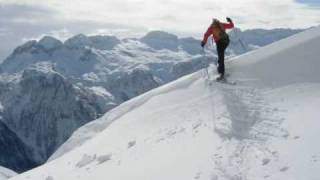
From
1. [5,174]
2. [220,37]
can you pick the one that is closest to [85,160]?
[220,37]

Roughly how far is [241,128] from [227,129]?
0.44 metres

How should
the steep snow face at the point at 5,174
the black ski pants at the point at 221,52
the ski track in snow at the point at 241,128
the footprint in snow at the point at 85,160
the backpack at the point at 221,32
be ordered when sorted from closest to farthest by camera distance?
the ski track in snow at the point at 241,128, the footprint in snow at the point at 85,160, the backpack at the point at 221,32, the black ski pants at the point at 221,52, the steep snow face at the point at 5,174

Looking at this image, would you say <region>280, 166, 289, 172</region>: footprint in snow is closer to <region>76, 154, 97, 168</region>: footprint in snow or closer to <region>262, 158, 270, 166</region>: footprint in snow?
<region>262, 158, 270, 166</region>: footprint in snow

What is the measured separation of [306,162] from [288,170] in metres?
0.50

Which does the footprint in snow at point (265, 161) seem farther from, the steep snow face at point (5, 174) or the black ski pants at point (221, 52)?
the steep snow face at point (5, 174)

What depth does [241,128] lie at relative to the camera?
19.8m

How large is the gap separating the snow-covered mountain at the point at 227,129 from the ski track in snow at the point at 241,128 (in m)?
0.03

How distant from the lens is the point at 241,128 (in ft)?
65.1

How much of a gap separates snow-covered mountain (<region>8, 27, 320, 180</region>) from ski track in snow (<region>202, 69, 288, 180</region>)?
3 centimetres

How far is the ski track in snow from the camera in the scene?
55.3 feet

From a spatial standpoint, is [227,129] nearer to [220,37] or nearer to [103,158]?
[103,158]

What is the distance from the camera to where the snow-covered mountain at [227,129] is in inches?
665

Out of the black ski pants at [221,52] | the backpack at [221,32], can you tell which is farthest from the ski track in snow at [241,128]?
the backpack at [221,32]

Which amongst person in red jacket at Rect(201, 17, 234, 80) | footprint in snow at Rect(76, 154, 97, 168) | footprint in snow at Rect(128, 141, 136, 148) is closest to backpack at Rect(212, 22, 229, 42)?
person in red jacket at Rect(201, 17, 234, 80)
